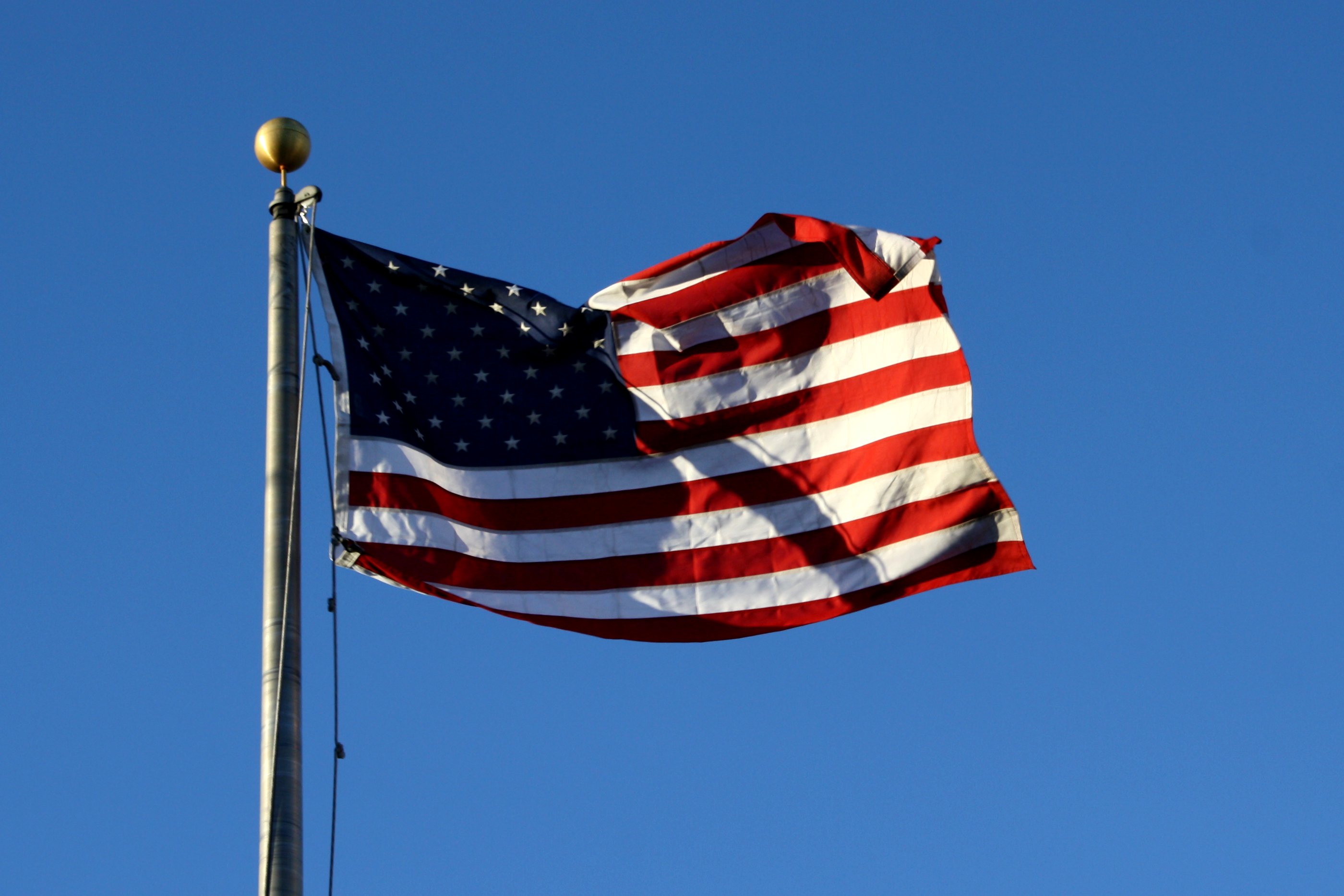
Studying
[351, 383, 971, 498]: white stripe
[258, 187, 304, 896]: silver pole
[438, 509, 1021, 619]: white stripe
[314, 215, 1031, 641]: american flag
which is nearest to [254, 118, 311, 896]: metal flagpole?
[258, 187, 304, 896]: silver pole

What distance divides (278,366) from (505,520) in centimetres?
395

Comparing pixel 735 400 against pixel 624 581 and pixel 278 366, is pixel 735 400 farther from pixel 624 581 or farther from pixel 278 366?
pixel 278 366

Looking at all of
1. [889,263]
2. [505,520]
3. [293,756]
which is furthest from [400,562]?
[889,263]

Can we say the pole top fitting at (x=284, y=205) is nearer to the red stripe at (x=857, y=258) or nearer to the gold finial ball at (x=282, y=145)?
the gold finial ball at (x=282, y=145)

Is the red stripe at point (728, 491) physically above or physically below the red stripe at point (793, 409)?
below

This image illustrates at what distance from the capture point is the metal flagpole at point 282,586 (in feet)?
39.9

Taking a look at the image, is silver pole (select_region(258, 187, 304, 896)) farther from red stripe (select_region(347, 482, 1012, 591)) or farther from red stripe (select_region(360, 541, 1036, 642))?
red stripe (select_region(360, 541, 1036, 642))

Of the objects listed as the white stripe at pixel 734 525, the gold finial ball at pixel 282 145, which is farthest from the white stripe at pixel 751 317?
the gold finial ball at pixel 282 145

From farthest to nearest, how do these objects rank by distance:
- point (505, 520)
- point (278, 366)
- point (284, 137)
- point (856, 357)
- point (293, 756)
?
point (856, 357)
point (505, 520)
point (284, 137)
point (278, 366)
point (293, 756)

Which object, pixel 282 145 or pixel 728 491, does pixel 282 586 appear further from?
pixel 728 491

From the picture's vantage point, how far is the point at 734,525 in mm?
18359

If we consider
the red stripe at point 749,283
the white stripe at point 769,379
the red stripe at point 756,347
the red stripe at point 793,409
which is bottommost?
the red stripe at point 793,409

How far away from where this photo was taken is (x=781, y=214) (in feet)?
63.3

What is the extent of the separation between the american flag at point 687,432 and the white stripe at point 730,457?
22 millimetres
